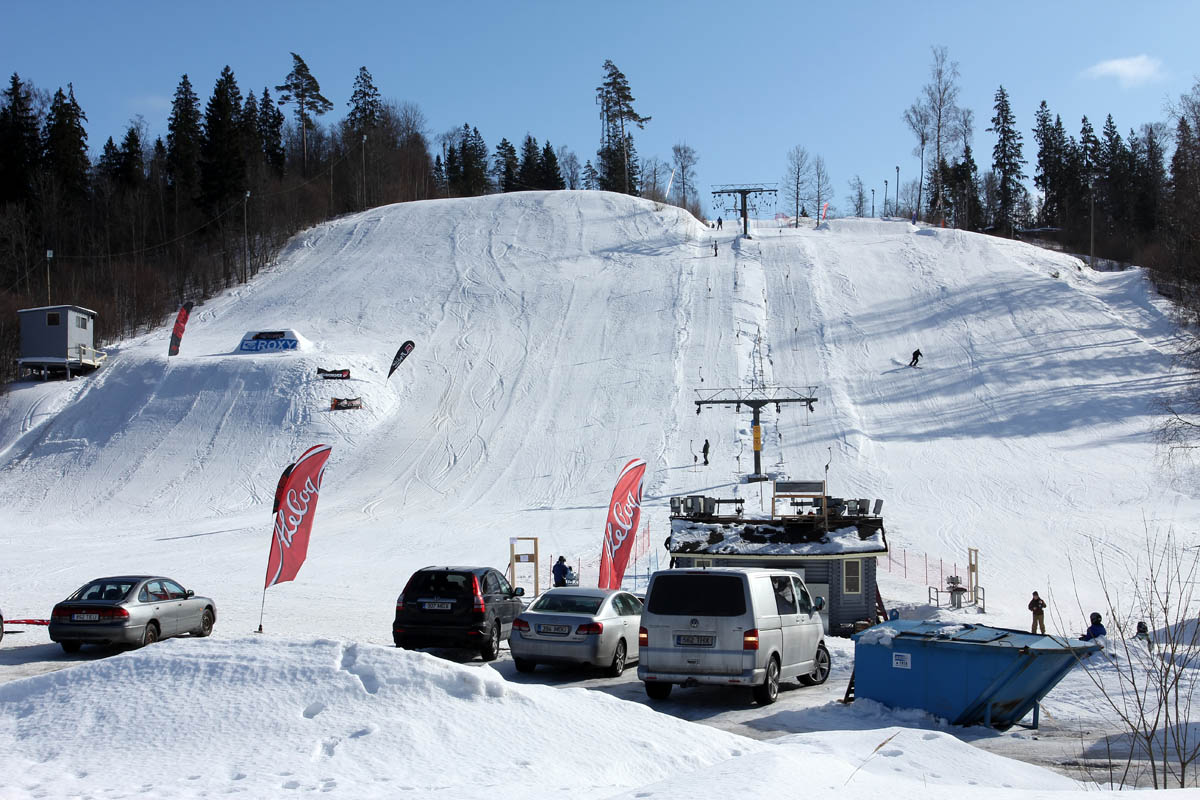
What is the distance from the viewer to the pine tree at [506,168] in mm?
117213

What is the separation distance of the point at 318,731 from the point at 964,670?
6955mm

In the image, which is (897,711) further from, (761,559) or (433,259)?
(433,259)

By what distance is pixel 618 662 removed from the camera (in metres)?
13.9

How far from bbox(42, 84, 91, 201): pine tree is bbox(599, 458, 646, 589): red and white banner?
74448mm

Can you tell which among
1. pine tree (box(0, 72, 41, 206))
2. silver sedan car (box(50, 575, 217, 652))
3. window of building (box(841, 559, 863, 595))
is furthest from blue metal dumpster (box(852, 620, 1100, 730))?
pine tree (box(0, 72, 41, 206))

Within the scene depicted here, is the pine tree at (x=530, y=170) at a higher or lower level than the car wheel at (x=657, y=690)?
higher

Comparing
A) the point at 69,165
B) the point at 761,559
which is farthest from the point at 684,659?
the point at 69,165

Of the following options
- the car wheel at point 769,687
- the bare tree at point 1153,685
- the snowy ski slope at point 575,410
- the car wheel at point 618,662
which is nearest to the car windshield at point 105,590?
the snowy ski slope at point 575,410

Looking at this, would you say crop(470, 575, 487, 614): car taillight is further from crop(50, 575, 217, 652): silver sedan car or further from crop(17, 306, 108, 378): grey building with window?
crop(17, 306, 108, 378): grey building with window

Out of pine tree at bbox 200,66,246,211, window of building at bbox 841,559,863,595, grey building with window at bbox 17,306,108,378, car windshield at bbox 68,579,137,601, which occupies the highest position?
pine tree at bbox 200,66,246,211

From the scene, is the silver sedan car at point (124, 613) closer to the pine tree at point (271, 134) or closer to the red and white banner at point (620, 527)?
the red and white banner at point (620, 527)

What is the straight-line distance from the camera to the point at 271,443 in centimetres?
4447

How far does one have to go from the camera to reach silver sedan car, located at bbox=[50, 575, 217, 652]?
46.2 feet

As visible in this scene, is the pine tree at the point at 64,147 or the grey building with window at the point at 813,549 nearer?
the grey building with window at the point at 813,549
